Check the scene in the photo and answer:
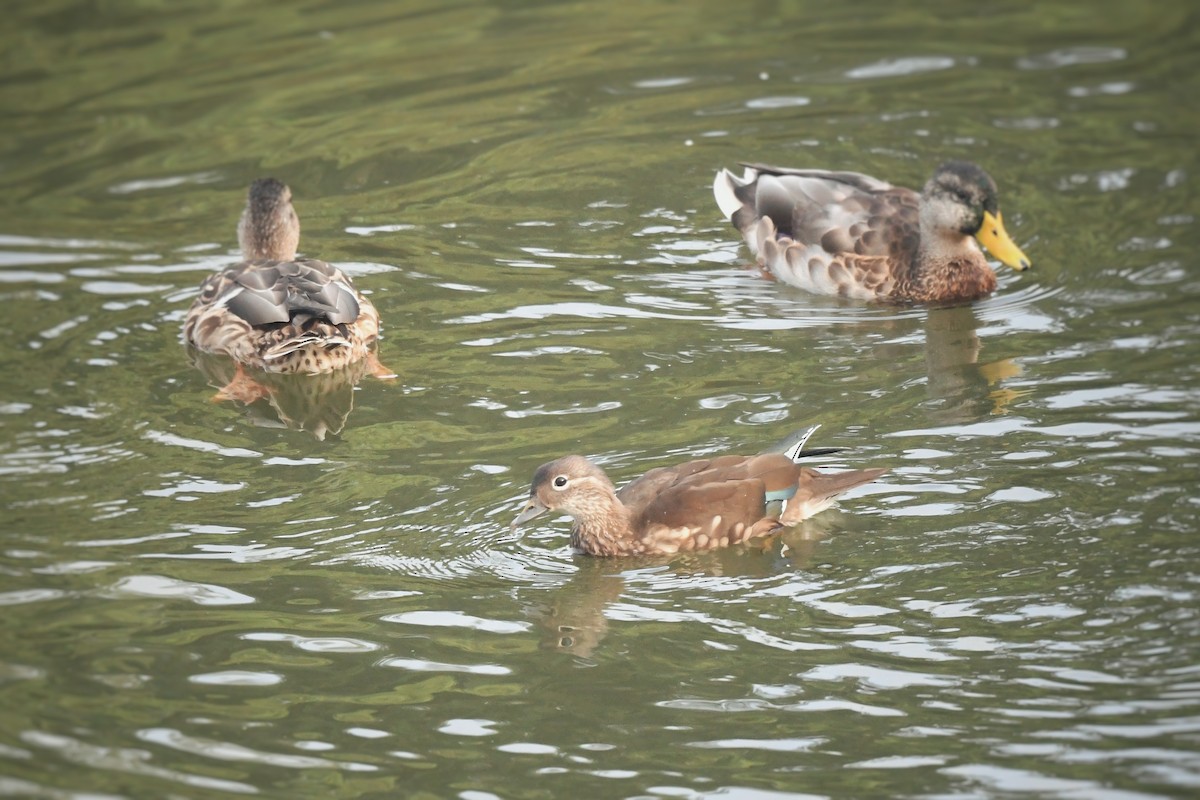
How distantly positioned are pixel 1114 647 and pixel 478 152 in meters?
9.04

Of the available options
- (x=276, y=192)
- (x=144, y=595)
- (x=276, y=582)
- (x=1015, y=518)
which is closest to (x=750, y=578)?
(x=1015, y=518)

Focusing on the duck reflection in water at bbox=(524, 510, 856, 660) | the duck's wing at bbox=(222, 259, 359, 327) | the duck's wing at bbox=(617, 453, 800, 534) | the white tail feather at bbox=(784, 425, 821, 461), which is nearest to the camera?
the duck reflection in water at bbox=(524, 510, 856, 660)

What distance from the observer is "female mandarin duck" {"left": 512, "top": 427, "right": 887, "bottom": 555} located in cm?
855

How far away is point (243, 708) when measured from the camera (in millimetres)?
7422

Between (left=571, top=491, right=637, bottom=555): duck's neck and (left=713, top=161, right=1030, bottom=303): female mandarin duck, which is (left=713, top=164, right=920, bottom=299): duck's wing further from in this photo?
(left=571, top=491, right=637, bottom=555): duck's neck

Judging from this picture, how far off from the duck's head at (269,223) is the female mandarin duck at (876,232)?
3.27m

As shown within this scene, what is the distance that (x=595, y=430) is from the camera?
10.0 m

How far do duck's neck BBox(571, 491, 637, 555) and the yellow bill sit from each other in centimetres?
474

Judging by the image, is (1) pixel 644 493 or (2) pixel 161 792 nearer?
(2) pixel 161 792

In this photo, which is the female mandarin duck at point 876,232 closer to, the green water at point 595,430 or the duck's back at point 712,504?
the green water at point 595,430

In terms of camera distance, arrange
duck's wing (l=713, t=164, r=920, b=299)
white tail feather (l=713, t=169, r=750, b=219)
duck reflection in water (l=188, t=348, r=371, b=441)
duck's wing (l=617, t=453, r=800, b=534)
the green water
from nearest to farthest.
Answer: the green water < duck's wing (l=617, t=453, r=800, b=534) < duck reflection in water (l=188, t=348, r=371, b=441) < duck's wing (l=713, t=164, r=920, b=299) < white tail feather (l=713, t=169, r=750, b=219)

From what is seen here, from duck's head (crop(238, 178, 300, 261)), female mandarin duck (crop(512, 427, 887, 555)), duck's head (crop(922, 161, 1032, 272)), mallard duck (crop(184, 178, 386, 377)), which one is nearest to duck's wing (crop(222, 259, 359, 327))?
A: mallard duck (crop(184, 178, 386, 377))

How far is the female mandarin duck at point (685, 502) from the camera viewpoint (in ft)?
28.1

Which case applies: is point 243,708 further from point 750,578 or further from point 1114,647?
point 1114,647
